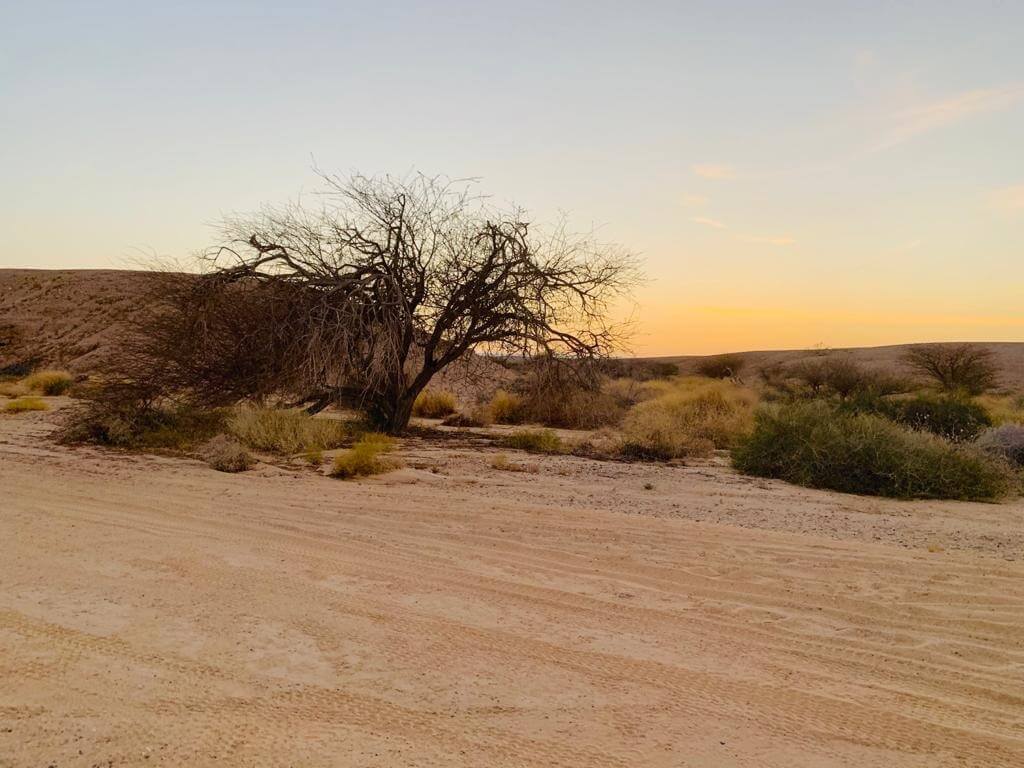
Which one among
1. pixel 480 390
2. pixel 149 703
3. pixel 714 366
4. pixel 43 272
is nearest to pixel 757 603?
pixel 149 703

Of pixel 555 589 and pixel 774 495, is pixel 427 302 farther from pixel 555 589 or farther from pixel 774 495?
pixel 555 589

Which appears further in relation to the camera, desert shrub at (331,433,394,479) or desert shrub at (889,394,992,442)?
desert shrub at (889,394,992,442)

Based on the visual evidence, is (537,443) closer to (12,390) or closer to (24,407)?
(24,407)

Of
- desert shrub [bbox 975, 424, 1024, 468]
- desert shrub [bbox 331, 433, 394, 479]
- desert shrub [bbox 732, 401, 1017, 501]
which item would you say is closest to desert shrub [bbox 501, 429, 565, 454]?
desert shrub [bbox 732, 401, 1017, 501]

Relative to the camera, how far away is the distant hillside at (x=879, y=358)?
184 feet

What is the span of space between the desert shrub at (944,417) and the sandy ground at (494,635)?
6768 millimetres

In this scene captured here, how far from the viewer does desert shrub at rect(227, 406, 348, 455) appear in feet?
44.3

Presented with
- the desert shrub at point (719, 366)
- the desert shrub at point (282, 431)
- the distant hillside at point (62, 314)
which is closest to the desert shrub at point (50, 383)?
the distant hillside at point (62, 314)

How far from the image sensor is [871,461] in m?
12.0

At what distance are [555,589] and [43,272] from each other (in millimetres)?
60065

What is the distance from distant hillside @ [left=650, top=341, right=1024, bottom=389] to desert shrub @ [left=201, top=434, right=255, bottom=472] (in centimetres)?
4481

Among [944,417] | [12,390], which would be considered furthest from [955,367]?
[12,390]

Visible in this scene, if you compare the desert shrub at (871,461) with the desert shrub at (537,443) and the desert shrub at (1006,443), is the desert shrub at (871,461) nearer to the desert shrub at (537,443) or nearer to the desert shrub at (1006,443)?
the desert shrub at (1006,443)

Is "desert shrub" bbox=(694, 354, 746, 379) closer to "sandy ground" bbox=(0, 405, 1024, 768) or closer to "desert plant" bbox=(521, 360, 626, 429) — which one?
"desert plant" bbox=(521, 360, 626, 429)
